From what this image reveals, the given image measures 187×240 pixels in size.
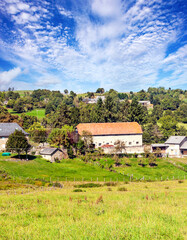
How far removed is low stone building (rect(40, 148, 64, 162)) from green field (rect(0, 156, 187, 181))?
1.53 metres

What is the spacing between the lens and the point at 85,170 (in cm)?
4669

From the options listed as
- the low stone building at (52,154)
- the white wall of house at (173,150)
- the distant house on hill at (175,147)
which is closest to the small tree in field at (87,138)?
the low stone building at (52,154)

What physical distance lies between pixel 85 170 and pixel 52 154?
1253 centimetres

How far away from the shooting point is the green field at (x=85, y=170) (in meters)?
39.1

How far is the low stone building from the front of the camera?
52094 millimetres

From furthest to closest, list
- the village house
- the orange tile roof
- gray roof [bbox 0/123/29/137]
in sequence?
the orange tile roof, the village house, gray roof [bbox 0/123/29/137]

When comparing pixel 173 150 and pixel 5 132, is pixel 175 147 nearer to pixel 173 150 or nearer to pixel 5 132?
pixel 173 150

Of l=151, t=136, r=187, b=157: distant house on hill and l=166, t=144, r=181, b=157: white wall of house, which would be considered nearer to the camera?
l=151, t=136, r=187, b=157: distant house on hill

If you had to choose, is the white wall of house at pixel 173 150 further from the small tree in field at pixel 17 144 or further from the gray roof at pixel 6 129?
the gray roof at pixel 6 129

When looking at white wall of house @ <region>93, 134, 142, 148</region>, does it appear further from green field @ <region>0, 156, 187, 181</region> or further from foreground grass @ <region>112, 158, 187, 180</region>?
foreground grass @ <region>112, 158, 187, 180</region>

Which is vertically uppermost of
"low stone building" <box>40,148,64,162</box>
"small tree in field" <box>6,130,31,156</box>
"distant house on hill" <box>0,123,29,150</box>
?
"distant house on hill" <box>0,123,29,150</box>

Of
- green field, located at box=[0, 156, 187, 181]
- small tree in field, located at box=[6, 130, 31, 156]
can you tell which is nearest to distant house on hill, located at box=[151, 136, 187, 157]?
green field, located at box=[0, 156, 187, 181]

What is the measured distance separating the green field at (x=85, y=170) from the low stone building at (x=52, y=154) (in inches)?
60.4

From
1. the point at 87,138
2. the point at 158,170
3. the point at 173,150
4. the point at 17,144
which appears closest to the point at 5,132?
the point at 17,144
